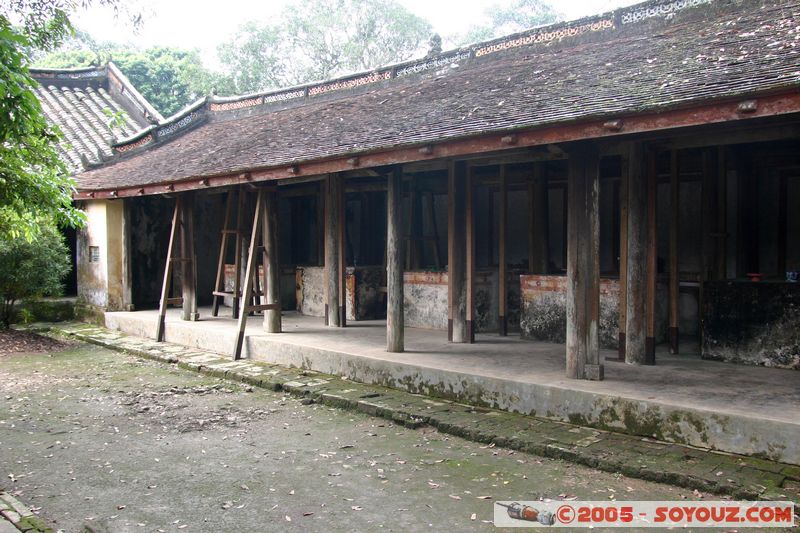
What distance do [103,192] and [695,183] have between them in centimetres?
1031

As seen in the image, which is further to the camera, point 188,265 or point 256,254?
point 188,265

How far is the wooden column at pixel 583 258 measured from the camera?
669cm

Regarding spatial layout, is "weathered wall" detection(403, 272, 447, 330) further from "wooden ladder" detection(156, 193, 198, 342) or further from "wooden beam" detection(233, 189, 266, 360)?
"wooden ladder" detection(156, 193, 198, 342)

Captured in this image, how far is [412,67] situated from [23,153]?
7483 millimetres

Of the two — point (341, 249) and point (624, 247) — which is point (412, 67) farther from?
point (624, 247)

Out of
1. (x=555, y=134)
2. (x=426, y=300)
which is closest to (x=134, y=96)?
(x=426, y=300)

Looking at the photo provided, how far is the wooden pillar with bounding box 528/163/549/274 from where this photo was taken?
9.87 metres

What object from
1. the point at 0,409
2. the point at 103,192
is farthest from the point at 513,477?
the point at 103,192

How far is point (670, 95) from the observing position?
221 inches

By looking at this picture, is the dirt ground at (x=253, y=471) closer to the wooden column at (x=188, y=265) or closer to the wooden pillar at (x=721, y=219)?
the wooden pillar at (x=721, y=219)

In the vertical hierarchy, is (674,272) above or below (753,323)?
above

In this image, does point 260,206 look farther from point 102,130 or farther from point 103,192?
point 102,130

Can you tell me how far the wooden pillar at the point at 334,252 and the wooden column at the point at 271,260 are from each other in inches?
41.9

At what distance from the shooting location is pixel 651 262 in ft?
24.5
